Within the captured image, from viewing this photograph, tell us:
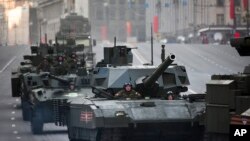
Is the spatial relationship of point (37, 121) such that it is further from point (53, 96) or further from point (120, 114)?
point (120, 114)

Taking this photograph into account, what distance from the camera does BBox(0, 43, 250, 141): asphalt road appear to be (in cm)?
3454

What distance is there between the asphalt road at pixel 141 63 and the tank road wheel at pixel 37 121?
26 cm

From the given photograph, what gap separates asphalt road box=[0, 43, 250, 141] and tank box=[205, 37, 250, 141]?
1152 centimetres

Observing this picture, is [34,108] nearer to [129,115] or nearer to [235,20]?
[129,115]

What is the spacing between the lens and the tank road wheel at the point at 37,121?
3341cm

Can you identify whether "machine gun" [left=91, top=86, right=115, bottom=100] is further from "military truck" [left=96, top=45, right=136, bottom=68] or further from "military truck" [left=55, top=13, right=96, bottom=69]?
"military truck" [left=55, top=13, right=96, bottom=69]

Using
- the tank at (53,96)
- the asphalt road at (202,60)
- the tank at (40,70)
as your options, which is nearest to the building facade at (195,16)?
the asphalt road at (202,60)

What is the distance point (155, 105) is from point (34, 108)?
10543mm

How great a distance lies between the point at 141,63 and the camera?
85.9 meters

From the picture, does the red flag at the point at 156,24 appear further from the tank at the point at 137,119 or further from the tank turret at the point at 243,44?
the tank turret at the point at 243,44

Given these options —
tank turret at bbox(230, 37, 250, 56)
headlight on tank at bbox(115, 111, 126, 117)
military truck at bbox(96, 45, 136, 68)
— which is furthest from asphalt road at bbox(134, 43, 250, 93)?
tank turret at bbox(230, 37, 250, 56)

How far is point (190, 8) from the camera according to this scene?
14412 centimetres

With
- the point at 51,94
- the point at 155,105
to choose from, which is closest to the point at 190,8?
the point at 51,94

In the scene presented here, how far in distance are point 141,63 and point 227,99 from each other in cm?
6622
